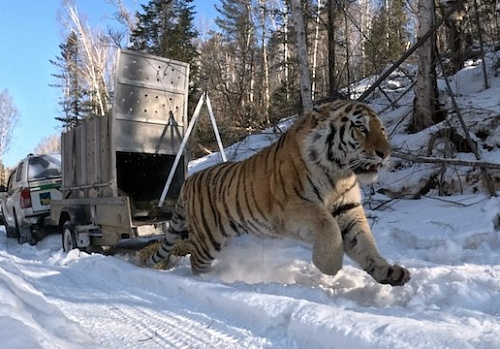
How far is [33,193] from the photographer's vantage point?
449 inches

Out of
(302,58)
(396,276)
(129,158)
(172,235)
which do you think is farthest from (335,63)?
(396,276)

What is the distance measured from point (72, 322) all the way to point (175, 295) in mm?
1037

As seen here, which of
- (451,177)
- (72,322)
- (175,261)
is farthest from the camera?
(451,177)

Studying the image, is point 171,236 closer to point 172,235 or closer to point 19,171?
point 172,235

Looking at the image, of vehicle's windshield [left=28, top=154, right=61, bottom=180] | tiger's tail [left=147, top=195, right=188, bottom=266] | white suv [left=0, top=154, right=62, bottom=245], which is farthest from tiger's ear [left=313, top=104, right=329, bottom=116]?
vehicle's windshield [left=28, top=154, right=61, bottom=180]

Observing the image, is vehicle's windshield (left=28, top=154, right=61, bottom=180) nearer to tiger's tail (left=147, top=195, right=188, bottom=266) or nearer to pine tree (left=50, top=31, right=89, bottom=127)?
tiger's tail (left=147, top=195, right=188, bottom=266)

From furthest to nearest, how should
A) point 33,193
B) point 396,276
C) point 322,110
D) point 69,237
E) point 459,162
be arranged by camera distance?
1. point 33,193
2. point 69,237
3. point 459,162
4. point 322,110
5. point 396,276

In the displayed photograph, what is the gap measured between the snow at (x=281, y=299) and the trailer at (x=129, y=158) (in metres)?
1.26

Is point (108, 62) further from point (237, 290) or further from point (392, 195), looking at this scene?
point (237, 290)

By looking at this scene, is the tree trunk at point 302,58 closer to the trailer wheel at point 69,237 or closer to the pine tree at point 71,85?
the trailer wheel at point 69,237

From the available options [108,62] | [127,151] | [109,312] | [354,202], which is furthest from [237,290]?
[108,62]

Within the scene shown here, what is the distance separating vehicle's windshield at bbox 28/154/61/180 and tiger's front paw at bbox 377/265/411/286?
1013 cm

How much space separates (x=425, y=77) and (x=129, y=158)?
19.7 feet

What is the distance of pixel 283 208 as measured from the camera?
427cm
